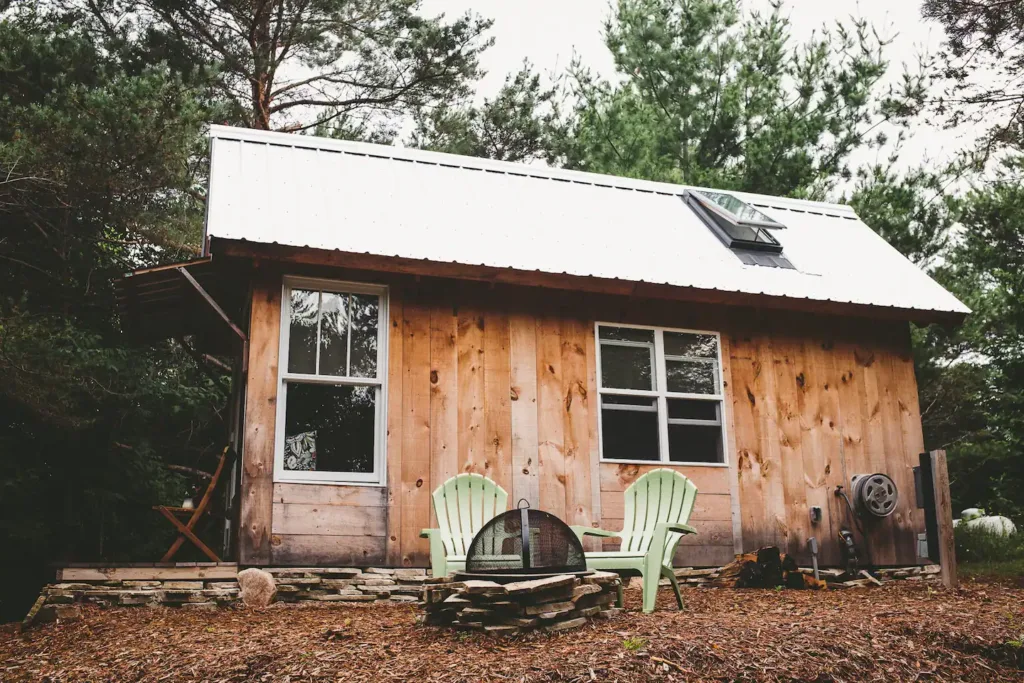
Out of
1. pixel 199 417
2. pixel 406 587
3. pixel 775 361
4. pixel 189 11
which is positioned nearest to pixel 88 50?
pixel 189 11

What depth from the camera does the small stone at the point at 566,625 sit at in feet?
16.5

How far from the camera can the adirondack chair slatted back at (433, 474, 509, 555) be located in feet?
21.1

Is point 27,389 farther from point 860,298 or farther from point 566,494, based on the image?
point 860,298

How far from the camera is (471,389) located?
7.60 meters

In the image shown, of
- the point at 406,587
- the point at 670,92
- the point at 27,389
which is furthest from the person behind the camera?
the point at 670,92

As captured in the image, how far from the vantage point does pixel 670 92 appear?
17016 millimetres

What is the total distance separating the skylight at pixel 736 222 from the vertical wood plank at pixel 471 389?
280cm

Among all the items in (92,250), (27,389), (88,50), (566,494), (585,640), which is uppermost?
(88,50)

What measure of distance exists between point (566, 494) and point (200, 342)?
4.31 m

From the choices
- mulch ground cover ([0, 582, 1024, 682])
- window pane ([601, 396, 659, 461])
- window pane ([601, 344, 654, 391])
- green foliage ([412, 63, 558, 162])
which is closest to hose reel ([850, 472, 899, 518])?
window pane ([601, 396, 659, 461])

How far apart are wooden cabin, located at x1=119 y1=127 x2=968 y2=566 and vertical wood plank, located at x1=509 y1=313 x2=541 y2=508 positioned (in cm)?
2

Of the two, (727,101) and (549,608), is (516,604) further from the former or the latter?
(727,101)

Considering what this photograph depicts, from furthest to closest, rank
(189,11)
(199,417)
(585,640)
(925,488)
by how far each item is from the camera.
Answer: (189,11)
(199,417)
(925,488)
(585,640)

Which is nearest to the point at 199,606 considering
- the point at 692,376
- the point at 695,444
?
the point at 695,444
